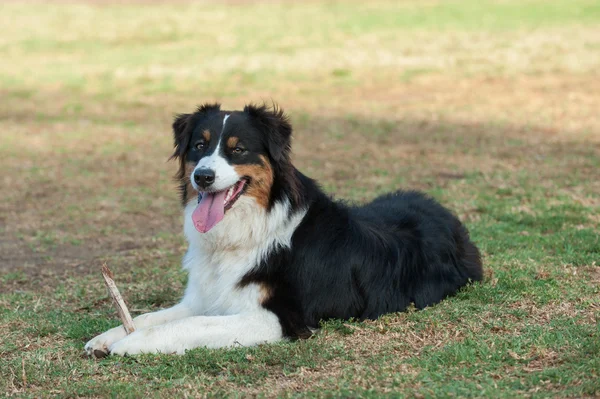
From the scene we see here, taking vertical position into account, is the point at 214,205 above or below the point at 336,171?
above

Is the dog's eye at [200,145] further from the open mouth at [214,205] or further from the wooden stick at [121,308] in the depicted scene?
the wooden stick at [121,308]

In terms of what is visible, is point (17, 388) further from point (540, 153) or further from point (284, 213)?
point (540, 153)

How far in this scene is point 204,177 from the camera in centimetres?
626

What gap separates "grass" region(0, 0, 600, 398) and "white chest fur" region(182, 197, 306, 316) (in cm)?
61

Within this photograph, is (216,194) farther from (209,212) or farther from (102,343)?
(102,343)

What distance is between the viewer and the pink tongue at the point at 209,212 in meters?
6.47

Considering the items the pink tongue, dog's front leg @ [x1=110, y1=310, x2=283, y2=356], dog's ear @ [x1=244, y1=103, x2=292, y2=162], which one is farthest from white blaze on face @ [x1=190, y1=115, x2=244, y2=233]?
dog's front leg @ [x1=110, y1=310, x2=283, y2=356]

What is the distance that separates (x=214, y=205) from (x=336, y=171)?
653 centimetres

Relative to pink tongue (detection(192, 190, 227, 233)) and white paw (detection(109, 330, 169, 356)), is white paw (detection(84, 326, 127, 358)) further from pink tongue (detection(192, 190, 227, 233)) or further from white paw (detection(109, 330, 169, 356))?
pink tongue (detection(192, 190, 227, 233))

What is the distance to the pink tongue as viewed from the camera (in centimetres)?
647

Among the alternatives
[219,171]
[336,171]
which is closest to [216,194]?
[219,171]

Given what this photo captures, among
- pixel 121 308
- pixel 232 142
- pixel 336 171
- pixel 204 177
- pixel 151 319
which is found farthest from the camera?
pixel 336 171

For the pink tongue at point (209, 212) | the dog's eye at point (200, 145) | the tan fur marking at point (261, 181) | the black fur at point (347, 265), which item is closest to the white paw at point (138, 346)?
the black fur at point (347, 265)

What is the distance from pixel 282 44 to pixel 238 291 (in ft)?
66.2
